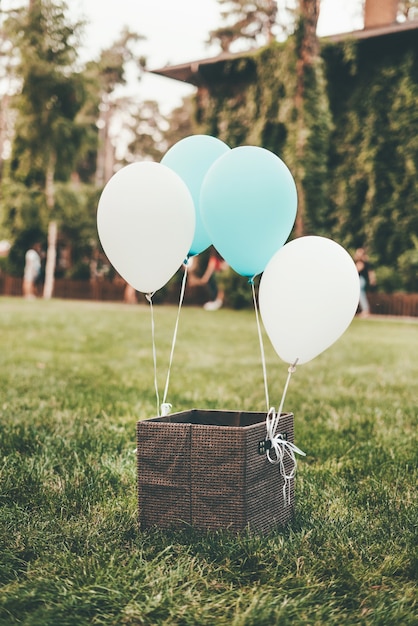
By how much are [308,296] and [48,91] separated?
24109 mm

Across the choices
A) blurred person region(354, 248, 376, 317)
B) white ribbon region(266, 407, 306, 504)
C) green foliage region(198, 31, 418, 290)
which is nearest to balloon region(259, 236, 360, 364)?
white ribbon region(266, 407, 306, 504)

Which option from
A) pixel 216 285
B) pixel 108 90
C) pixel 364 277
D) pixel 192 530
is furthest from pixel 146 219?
pixel 108 90

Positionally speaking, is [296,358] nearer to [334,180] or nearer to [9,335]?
[9,335]

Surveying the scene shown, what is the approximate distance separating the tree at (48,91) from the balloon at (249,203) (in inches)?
901

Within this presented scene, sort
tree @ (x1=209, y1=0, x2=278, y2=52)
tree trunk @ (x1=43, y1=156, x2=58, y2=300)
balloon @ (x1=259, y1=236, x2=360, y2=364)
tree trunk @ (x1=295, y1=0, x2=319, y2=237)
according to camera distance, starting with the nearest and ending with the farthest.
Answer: balloon @ (x1=259, y1=236, x2=360, y2=364), tree trunk @ (x1=295, y1=0, x2=319, y2=237), tree trunk @ (x1=43, y1=156, x2=58, y2=300), tree @ (x1=209, y1=0, x2=278, y2=52)

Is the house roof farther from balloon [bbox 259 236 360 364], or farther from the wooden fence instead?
balloon [bbox 259 236 360 364]

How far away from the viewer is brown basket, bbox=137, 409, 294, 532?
2666 millimetres

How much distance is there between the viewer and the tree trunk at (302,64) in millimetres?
18844

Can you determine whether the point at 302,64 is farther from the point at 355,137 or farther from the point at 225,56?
the point at 225,56

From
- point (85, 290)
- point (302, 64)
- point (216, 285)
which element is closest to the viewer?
point (302, 64)

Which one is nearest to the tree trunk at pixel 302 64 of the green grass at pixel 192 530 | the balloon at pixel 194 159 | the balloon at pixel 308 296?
the green grass at pixel 192 530

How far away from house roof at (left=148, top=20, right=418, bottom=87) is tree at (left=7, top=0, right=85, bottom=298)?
3.22 metres

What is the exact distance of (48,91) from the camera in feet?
82.7

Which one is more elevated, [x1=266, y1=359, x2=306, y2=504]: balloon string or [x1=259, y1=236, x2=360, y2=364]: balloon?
[x1=259, y1=236, x2=360, y2=364]: balloon
